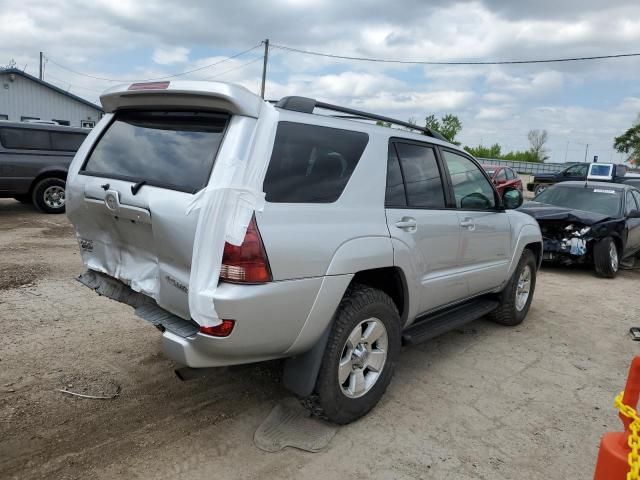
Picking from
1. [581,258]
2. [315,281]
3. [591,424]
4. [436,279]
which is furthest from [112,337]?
[581,258]

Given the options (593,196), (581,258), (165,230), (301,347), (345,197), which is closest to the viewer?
(165,230)

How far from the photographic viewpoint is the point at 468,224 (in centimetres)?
415

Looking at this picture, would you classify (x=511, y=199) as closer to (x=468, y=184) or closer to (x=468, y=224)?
(x=468, y=184)

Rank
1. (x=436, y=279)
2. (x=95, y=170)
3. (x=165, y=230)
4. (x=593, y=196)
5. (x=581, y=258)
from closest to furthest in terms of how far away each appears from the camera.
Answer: (x=165, y=230)
(x=95, y=170)
(x=436, y=279)
(x=581, y=258)
(x=593, y=196)

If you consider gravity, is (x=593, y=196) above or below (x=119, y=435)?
above

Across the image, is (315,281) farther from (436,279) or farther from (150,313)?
(436,279)

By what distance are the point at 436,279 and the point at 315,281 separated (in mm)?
1402

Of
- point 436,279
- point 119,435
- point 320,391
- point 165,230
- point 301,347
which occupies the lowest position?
point 119,435

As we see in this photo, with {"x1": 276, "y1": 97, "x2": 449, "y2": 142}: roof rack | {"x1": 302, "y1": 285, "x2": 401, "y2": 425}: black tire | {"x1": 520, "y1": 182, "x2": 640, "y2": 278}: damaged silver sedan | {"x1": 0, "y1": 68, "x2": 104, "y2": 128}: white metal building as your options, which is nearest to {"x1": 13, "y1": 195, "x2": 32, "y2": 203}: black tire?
{"x1": 276, "y1": 97, "x2": 449, "y2": 142}: roof rack

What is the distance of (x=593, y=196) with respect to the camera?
9.09m

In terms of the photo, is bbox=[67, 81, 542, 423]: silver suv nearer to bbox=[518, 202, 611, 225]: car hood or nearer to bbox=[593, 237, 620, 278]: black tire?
bbox=[518, 202, 611, 225]: car hood

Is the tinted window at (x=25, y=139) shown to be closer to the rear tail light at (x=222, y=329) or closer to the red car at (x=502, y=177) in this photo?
the rear tail light at (x=222, y=329)

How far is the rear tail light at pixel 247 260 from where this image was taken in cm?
244

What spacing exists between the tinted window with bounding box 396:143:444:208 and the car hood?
15.9 ft
